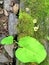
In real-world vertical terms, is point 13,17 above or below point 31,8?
below

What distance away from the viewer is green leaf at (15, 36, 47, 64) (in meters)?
1.82

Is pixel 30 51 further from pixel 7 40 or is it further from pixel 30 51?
pixel 7 40

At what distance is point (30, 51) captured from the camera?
1.87m

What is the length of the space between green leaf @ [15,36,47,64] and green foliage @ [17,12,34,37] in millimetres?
81

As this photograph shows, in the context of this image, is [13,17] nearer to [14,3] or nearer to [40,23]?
[14,3]

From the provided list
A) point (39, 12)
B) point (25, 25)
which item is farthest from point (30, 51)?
point (39, 12)

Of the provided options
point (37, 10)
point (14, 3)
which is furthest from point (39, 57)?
point (14, 3)

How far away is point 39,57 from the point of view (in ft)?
5.95

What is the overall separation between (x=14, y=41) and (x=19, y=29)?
0.53ft

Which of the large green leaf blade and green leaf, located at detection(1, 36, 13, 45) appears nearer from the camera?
the large green leaf blade

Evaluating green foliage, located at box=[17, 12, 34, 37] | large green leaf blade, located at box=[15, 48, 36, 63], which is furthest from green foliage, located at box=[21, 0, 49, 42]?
large green leaf blade, located at box=[15, 48, 36, 63]

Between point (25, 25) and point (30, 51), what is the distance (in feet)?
1.04

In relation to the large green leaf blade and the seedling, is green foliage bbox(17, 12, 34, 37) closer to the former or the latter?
the seedling

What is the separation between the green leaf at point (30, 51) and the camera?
182 cm
